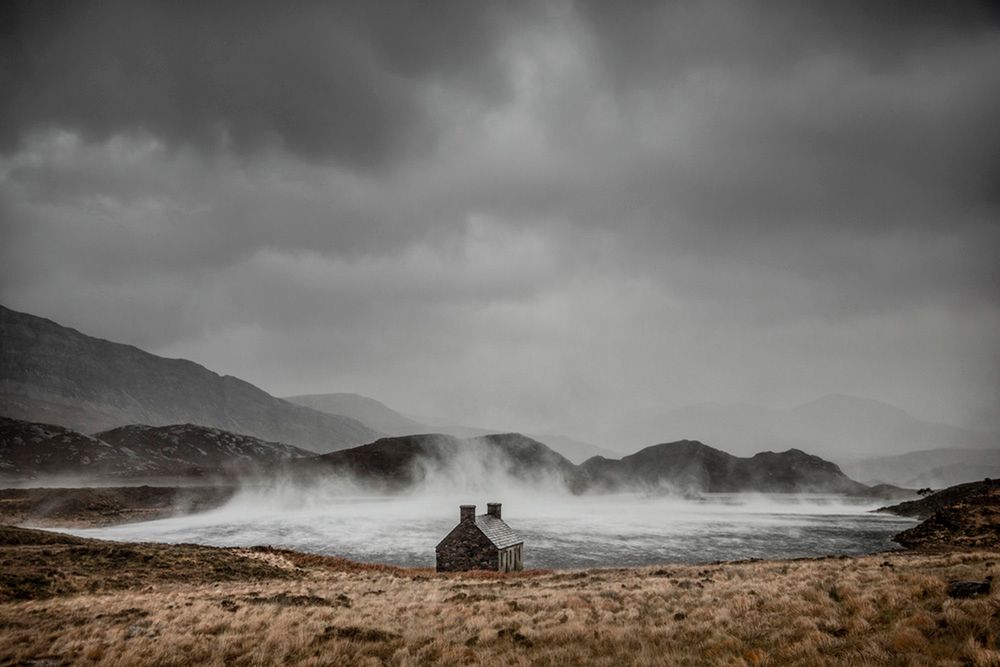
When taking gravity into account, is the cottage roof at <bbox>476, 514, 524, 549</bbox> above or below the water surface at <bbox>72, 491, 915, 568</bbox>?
above

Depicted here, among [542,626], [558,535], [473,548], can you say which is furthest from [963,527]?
[542,626]

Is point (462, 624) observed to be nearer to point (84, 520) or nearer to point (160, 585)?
point (160, 585)

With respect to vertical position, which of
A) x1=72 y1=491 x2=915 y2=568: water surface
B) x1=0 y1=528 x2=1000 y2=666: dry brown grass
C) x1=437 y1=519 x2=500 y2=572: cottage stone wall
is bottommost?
x1=72 y1=491 x2=915 y2=568: water surface

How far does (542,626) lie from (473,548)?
3084 cm

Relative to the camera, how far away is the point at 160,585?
32156 millimetres

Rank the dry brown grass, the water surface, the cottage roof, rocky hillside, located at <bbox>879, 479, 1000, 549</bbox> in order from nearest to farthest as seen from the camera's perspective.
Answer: the dry brown grass → the cottage roof → rocky hillside, located at <bbox>879, 479, 1000, 549</bbox> → the water surface

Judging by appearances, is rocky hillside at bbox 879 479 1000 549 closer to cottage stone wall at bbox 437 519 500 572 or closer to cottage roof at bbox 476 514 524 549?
cottage roof at bbox 476 514 524 549

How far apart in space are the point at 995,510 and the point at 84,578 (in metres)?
99.0

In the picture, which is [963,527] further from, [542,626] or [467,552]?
[542,626]

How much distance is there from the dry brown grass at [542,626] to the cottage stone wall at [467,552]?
20281mm

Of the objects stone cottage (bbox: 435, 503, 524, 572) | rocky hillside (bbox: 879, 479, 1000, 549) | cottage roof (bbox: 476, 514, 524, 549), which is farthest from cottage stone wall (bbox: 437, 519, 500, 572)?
rocky hillside (bbox: 879, 479, 1000, 549)

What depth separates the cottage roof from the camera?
47.2m

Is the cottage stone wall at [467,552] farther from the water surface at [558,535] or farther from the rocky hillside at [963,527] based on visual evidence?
the rocky hillside at [963,527]

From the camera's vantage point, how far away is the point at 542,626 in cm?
1761
